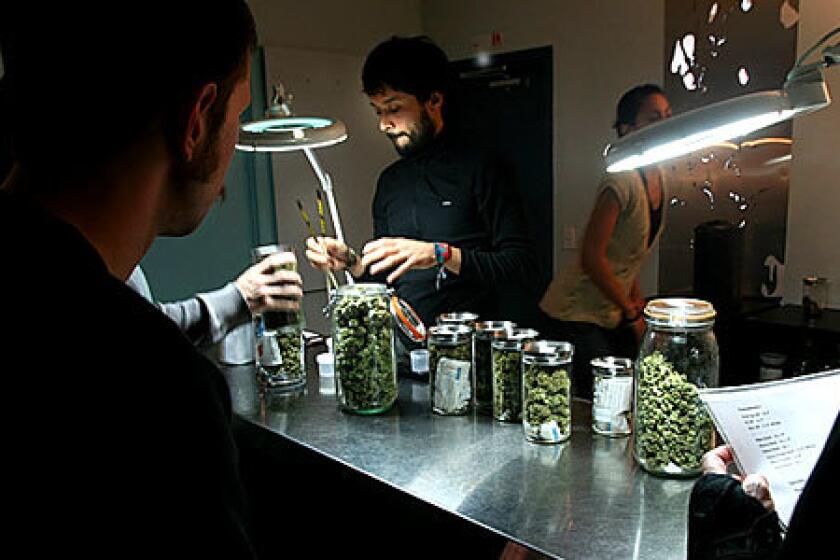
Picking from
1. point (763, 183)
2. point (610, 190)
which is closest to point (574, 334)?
point (610, 190)

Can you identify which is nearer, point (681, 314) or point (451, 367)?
point (681, 314)

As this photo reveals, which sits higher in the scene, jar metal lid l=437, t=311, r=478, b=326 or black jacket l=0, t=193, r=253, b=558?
black jacket l=0, t=193, r=253, b=558

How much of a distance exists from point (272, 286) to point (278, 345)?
150 millimetres

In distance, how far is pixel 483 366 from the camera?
1.29 metres

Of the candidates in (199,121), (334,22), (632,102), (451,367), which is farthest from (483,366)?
(334,22)

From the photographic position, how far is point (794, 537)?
0.43 m

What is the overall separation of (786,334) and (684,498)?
183cm

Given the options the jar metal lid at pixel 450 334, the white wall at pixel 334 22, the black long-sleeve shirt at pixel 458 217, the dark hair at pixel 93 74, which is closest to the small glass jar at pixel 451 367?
the jar metal lid at pixel 450 334

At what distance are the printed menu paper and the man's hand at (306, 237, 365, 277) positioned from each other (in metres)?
0.79

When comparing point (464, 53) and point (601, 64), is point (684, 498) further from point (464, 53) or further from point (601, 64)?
point (464, 53)

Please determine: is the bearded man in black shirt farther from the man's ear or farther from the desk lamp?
the man's ear

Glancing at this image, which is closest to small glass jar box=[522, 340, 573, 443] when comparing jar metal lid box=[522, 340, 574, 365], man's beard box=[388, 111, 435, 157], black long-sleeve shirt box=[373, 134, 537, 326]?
jar metal lid box=[522, 340, 574, 365]

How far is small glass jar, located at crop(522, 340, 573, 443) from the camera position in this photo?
44.3 inches

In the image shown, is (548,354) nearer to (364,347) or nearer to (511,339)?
(511,339)
